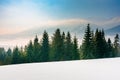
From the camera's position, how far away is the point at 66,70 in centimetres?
170

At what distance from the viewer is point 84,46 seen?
177 cm

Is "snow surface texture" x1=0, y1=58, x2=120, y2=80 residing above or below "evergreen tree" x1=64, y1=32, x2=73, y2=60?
below

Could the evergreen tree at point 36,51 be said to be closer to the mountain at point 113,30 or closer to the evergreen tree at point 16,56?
the evergreen tree at point 16,56

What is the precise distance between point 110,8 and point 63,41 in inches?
17.4

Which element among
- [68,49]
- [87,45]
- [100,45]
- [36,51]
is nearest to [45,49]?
[36,51]

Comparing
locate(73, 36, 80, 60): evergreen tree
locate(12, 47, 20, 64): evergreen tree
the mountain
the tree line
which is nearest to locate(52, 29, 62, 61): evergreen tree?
the tree line

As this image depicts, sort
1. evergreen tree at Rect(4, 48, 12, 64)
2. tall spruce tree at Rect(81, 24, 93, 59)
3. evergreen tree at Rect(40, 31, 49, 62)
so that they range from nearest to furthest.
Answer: evergreen tree at Rect(4, 48, 12, 64) < evergreen tree at Rect(40, 31, 49, 62) < tall spruce tree at Rect(81, 24, 93, 59)

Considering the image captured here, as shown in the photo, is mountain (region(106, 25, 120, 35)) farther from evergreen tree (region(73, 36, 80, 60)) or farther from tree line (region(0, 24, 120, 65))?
evergreen tree (region(73, 36, 80, 60))

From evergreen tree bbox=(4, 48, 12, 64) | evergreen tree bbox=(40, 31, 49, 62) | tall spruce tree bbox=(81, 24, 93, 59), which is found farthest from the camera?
tall spruce tree bbox=(81, 24, 93, 59)

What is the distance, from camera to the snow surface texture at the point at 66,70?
1.56 m

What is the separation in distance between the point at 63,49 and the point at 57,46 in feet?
0.16

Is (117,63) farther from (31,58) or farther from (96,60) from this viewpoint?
(31,58)

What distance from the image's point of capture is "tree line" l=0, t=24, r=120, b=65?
158cm

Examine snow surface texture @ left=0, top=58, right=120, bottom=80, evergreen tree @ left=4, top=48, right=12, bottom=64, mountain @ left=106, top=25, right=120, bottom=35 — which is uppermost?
mountain @ left=106, top=25, right=120, bottom=35
